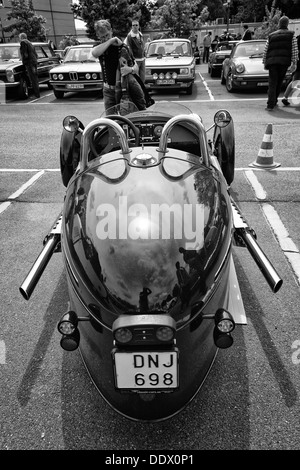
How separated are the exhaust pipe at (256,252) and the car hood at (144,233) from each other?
280 mm

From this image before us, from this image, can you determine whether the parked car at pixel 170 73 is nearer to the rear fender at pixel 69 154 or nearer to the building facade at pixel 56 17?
the rear fender at pixel 69 154

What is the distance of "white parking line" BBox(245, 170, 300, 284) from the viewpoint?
3.49 m

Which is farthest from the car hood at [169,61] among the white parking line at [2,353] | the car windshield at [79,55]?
the white parking line at [2,353]

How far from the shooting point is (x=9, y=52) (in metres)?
12.5

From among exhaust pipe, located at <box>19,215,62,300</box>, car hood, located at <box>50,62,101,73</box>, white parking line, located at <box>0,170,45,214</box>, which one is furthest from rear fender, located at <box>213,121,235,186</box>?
car hood, located at <box>50,62,101,73</box>

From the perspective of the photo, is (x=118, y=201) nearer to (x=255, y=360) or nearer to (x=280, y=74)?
(x=255, y=360)

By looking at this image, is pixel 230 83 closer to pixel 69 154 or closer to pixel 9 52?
pixel 9 52

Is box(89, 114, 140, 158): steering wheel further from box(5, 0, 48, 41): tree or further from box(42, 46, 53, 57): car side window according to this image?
box(5, 0, 48, 41): tree

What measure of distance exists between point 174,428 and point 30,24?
3079 centimetres

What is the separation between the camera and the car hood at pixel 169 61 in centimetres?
1110

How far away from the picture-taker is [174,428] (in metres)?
2.03

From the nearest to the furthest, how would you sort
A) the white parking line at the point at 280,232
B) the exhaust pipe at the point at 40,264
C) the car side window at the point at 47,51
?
the exhaust pipe at the point at 40,264 → the white parking line at the point at 280,232 → the car side window at the point at 47,51

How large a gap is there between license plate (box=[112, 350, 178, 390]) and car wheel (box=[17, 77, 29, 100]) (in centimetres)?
1212

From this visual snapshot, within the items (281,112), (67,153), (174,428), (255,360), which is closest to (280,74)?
(281,112)
